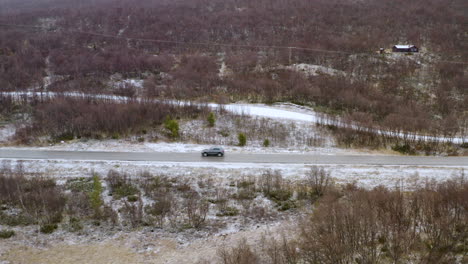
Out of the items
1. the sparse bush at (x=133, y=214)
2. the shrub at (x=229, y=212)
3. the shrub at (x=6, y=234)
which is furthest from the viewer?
the shrub at (x=229, y=212)

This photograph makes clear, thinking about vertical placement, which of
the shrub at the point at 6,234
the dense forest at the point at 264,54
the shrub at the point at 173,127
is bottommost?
the shrub at the point at 6,234

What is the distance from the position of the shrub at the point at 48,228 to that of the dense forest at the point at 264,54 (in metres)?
32.2

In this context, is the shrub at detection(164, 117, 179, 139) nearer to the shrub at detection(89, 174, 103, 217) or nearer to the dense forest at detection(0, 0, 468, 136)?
the dense forest at detection(0, 0, 468, 136)

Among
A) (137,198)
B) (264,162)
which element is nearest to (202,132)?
(264,162)

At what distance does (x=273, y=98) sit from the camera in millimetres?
54500

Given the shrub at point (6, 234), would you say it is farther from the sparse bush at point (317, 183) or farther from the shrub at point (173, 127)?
the sparse bush at point (317, 183)

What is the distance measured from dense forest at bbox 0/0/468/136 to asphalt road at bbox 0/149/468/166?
7407 millimetres

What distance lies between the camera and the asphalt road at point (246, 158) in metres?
33.6

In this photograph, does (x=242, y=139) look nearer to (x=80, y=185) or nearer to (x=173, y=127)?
(x=173, y=127)

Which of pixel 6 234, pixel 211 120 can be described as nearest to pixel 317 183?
pixel 211 120

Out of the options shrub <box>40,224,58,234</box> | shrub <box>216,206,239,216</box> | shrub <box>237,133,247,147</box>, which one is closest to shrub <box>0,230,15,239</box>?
shrub <box>40,224,58,234</box>

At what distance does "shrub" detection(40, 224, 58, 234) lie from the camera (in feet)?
81.7

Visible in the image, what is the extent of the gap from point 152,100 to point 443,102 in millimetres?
43877

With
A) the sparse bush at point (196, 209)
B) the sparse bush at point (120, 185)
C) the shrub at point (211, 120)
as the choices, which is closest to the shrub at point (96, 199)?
the sparse bush at point (120, 185)
